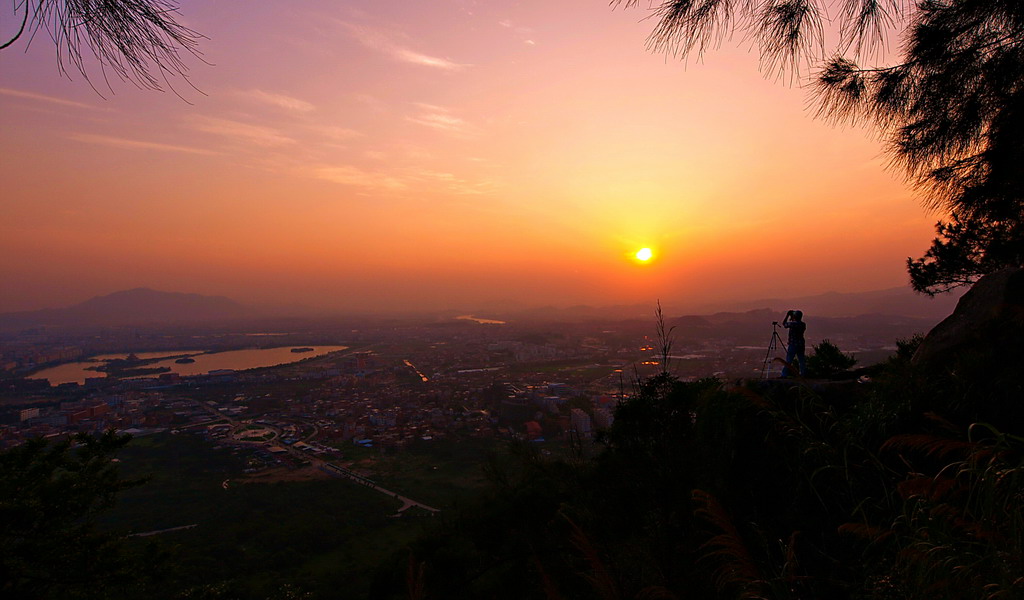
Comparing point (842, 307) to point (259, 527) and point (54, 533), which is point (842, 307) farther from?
point (54, 533)

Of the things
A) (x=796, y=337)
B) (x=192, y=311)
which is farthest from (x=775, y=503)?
(x=192, y=311)

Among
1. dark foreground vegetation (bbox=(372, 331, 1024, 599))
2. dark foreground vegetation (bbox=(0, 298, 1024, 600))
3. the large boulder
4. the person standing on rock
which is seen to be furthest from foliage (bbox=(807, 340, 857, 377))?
dark foreground vegetation (bbox=(372, 331, 1024, 599))

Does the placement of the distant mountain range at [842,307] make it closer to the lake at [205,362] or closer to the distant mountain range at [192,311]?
the distant mountain range at [192,311]

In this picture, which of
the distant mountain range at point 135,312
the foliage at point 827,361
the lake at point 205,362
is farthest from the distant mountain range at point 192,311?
the foliage at point 827,361

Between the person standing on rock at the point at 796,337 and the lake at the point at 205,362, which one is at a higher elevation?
the person standing on rock at the point at 796,337

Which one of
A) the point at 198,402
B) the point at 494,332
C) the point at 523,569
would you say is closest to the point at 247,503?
the point at 523,569
